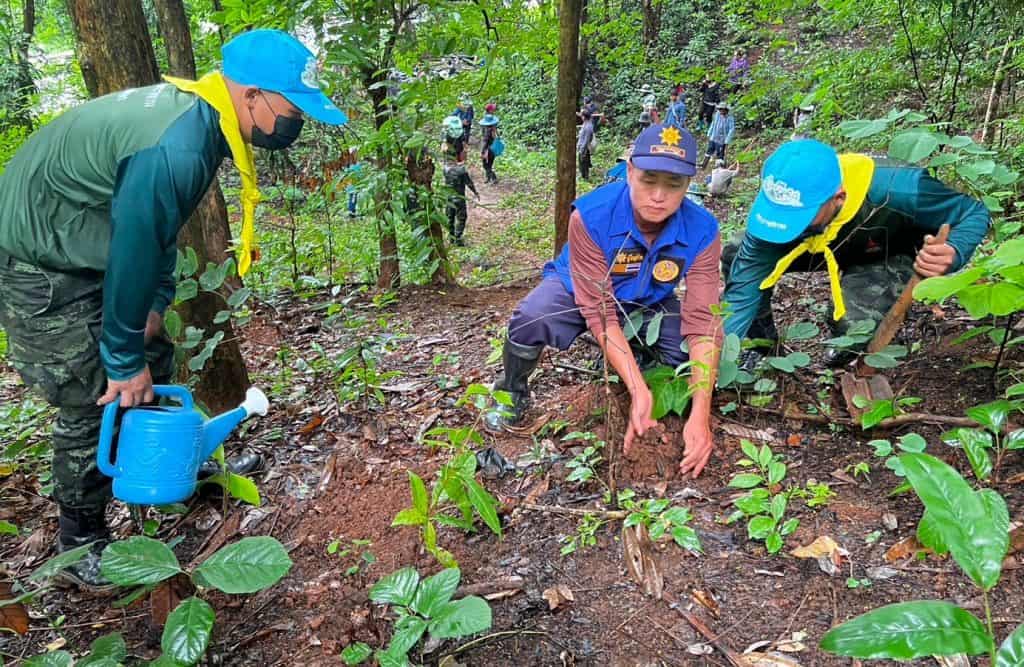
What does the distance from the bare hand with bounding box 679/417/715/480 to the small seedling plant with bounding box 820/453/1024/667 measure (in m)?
1.38

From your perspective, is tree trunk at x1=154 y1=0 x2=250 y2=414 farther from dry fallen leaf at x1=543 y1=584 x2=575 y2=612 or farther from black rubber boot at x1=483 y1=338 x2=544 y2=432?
dry fallen leaf at x1=543 y1=584 x2=575 y2=612

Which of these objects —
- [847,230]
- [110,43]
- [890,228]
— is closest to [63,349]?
[110,43]

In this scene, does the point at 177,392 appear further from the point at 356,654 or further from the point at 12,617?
the point at 356,654

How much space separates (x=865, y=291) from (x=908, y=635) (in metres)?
2.94

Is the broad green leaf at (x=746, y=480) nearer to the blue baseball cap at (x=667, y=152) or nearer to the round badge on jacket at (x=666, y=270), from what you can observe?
the round badge on jacket at (x=666, y=270)

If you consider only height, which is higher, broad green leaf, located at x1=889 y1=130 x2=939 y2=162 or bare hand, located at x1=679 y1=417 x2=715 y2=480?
broad green leaf, located at x1=889 y1=130 x2=939 y2=162

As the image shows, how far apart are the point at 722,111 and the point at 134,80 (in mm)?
13809

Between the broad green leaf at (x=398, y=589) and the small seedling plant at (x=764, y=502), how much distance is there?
3.69ft

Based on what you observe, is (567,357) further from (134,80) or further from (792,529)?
(134,80)

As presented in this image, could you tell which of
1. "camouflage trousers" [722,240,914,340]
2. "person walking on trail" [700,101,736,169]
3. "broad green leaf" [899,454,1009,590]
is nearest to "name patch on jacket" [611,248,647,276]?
"camouflage trousers" [722,240,914,340]

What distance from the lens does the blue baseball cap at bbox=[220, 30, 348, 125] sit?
226 centimetres

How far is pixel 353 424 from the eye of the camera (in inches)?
143

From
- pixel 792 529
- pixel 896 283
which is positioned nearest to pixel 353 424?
pixel 792 529

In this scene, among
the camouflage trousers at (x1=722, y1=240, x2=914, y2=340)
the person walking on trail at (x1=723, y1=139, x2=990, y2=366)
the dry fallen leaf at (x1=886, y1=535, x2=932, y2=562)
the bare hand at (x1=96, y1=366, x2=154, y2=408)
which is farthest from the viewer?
the camouflage trousers at (x1=722, y1=240, x2=914, y2=340)
